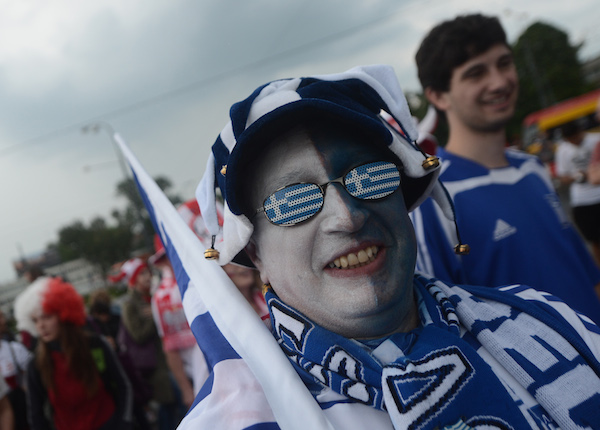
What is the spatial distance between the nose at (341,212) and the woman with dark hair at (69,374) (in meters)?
2.79

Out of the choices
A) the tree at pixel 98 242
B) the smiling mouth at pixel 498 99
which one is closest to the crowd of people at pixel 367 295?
the smiling mouth at pixel 498 99

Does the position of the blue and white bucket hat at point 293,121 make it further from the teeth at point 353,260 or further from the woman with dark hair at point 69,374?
the woman with dark hair at point 69,374

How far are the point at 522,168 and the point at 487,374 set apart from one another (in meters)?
1.35

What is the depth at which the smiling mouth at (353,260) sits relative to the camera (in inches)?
45.8

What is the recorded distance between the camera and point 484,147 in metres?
2.15

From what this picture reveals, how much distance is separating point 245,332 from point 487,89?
1.61 m

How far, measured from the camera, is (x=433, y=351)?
1077 mm

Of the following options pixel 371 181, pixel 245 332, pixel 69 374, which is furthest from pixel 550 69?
pixel 245 332

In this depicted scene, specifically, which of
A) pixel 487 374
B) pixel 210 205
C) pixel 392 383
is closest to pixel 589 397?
pixel 487 374

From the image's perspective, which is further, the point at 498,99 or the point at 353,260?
the point at 498,99

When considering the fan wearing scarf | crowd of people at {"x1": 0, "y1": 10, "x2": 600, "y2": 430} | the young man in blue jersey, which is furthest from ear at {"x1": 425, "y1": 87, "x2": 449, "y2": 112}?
the fan wearing scarf

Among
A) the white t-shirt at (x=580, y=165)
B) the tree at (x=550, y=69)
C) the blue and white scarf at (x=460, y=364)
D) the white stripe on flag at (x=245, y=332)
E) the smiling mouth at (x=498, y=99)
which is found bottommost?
the white t-shirt at (x=580, y=165)

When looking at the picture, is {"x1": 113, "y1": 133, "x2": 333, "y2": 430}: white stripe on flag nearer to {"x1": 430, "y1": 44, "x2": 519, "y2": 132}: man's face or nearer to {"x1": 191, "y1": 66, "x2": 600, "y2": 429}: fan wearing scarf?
{"x1": 191, "y1": 66, "x2": 600, "y2": 429}: fan wearing scarf

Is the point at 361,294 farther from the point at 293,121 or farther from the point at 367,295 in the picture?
the point at 293,121
